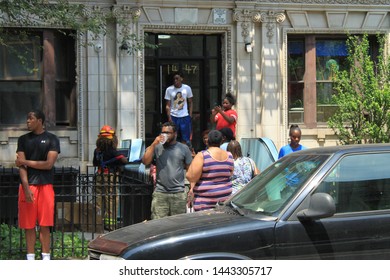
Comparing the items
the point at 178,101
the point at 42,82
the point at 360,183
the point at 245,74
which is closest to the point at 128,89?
the point at 178,101

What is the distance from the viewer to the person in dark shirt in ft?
25.7

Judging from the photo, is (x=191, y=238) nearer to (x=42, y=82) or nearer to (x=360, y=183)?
(x=360, y=183)

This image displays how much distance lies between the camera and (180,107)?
13945 millimetres

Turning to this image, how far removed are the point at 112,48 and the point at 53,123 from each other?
87.6 inches

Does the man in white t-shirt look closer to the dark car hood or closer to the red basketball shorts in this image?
the red basketball shorts

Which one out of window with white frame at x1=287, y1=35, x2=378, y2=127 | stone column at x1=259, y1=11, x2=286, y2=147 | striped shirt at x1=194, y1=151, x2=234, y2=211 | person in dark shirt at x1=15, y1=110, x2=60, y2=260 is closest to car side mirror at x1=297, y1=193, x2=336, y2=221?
striped shirt at x1=194, y1=151, x2=234, y2=211

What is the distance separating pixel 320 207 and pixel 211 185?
2808mm

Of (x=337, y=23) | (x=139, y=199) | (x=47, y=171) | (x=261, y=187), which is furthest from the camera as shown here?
(x=337, y=23)

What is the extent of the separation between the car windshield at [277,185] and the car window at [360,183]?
0.55ft

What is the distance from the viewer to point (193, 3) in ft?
48.4

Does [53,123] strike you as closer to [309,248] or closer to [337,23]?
[337,23]

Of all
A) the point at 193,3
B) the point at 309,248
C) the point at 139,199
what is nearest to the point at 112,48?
the point at 193,3

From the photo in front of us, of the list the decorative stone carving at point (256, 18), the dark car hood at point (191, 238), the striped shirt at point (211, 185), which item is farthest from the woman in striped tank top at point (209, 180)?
the decorative stone carving at point (256, 18)

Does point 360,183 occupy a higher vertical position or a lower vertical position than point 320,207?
higher
